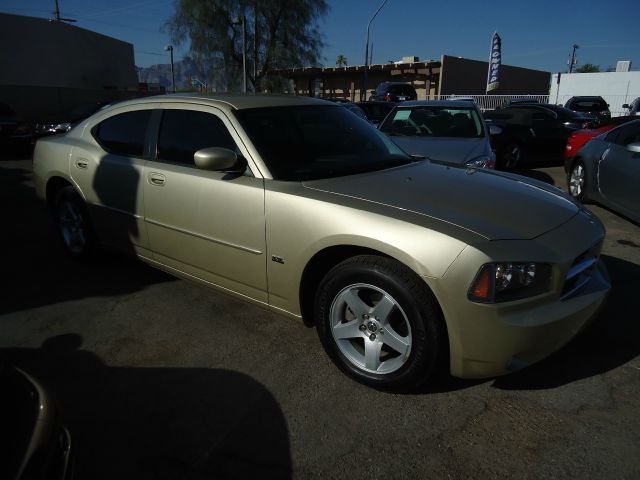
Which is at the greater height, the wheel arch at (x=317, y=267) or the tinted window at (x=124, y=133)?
the tinted window at (x=124, y=133)

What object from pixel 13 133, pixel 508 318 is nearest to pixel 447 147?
pixel 508 318

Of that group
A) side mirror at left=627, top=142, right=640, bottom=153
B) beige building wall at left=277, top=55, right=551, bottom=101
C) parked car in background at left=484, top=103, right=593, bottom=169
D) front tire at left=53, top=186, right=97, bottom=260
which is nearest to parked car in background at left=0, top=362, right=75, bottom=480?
front tire at left=53, top=186, right=97, bottom=260

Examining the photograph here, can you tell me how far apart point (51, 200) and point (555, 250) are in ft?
14.7

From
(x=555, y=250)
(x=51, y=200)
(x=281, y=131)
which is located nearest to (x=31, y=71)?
(x=51, y=200)

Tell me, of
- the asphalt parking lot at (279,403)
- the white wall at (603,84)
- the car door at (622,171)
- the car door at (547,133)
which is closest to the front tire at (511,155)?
the car door at (547,133)

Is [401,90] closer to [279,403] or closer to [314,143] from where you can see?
[314,143]

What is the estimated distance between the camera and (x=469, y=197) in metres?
2.73

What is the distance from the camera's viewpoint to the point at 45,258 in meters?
4.75

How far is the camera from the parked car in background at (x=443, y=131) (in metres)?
6.05

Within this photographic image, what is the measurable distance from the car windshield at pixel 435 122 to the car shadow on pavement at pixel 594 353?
378 cm

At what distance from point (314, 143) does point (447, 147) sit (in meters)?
3.41

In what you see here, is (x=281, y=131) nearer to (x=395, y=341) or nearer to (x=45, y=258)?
(x=395, y=341)

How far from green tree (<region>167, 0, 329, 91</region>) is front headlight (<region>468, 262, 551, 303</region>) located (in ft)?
105

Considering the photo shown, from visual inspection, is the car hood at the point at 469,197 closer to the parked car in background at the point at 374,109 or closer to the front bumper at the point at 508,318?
the front bumper at the point at 508,318
